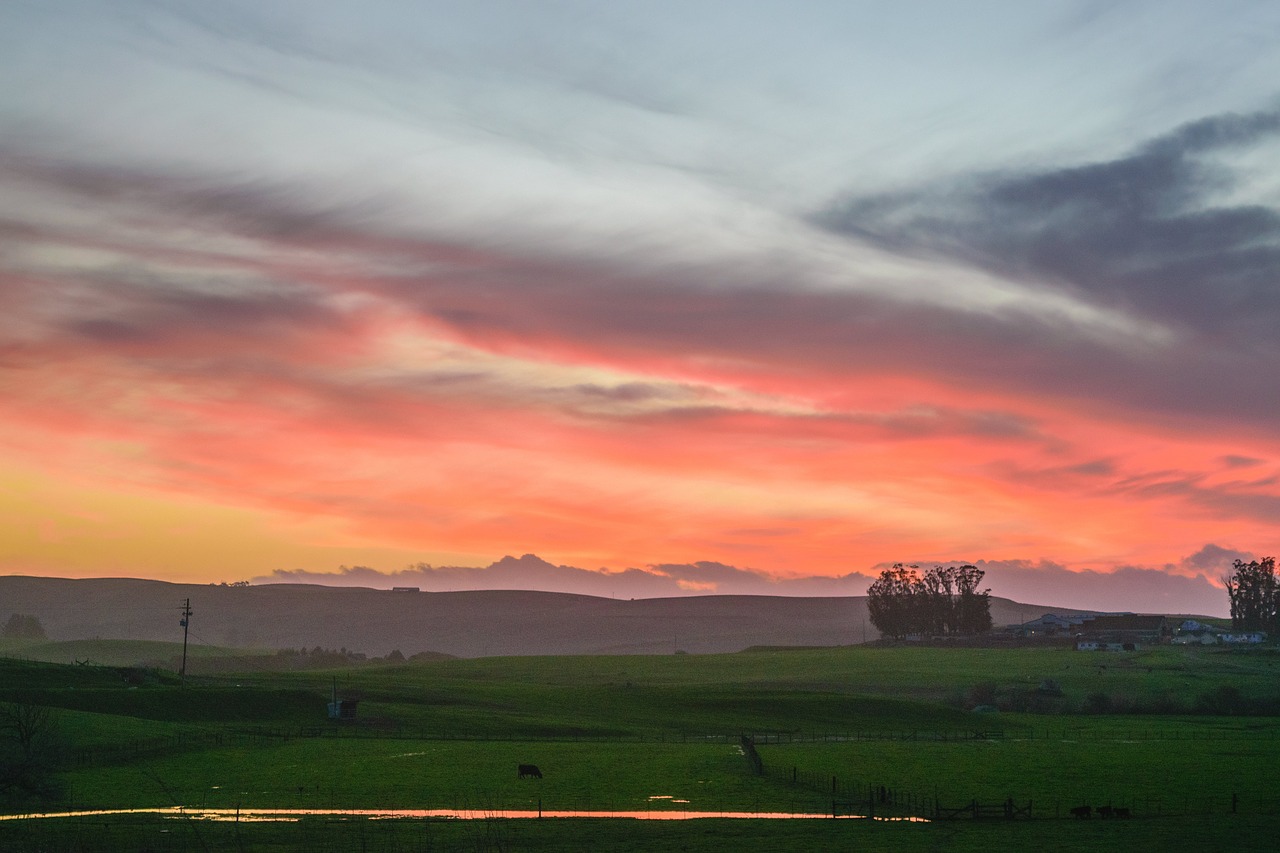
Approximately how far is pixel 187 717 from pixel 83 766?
99.7 ft

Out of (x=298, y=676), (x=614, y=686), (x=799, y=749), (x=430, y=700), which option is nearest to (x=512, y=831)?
(x=799, y=749)

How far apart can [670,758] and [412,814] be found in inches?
1357

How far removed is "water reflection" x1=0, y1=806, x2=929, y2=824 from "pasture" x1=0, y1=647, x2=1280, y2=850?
4.65 ft

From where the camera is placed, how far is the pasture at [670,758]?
2591 inches

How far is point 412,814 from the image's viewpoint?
73.1m

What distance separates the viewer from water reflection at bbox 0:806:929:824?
70.6 m

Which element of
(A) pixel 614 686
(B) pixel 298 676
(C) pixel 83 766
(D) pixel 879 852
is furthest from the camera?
(B) pixel 298 676

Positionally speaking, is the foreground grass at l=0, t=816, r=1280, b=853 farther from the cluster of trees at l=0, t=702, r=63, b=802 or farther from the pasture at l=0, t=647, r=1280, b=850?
the cluster of trees at l=0, t=702, r=63, b=802

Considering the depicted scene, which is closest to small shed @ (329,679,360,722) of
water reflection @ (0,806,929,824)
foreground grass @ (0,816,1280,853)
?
water reflection @ (0,806,929,824)

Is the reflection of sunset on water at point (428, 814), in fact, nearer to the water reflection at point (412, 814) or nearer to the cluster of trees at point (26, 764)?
the water reflection at point (412, 814)

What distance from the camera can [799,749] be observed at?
112188 mm

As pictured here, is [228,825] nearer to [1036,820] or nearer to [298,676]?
[1036,820]

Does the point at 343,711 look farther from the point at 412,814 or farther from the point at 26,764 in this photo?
the point at 26,764

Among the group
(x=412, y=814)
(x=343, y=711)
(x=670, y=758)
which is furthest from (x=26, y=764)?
(x=343, y=711)
